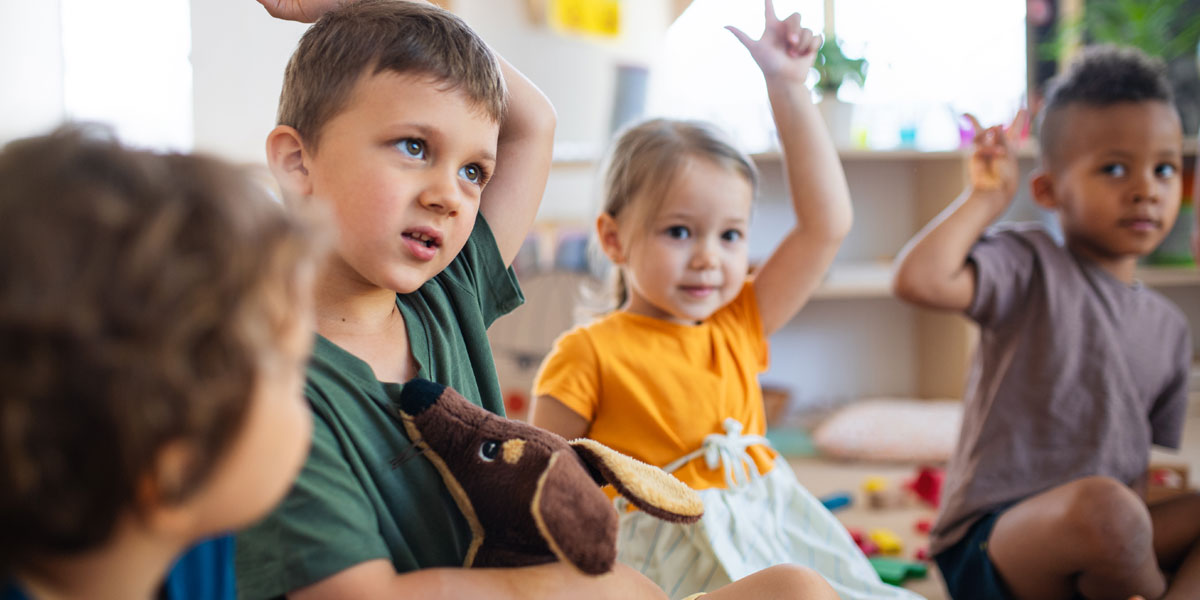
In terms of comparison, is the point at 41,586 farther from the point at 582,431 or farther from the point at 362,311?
the point at 582,431

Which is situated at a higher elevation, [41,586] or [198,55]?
[198,55]

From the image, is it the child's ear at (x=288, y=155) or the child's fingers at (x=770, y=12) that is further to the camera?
the child's fingers at (x=770, y=12)

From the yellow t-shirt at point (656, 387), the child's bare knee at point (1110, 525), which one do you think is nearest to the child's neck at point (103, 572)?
the yellow t-shirt at point (656, 387)

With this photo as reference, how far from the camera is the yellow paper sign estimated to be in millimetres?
2961

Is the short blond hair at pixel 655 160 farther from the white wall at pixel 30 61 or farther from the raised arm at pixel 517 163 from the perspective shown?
the white wall at pixel 30 61

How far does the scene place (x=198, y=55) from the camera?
5.84 ft

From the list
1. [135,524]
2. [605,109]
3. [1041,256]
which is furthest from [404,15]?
[605,109]

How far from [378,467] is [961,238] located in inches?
38.0

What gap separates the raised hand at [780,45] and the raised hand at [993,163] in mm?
413

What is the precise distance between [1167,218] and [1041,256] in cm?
19

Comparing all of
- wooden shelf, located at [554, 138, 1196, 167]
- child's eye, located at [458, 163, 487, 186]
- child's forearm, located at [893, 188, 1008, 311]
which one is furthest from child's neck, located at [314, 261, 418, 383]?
wooden shelf, located at [554, 138, 1196, 167]

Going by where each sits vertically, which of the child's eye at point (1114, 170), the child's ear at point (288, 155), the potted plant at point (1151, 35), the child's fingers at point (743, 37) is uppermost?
the potted plant at point (1151, 35)

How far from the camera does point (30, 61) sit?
7.26ft

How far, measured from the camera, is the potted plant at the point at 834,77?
2682 mm
